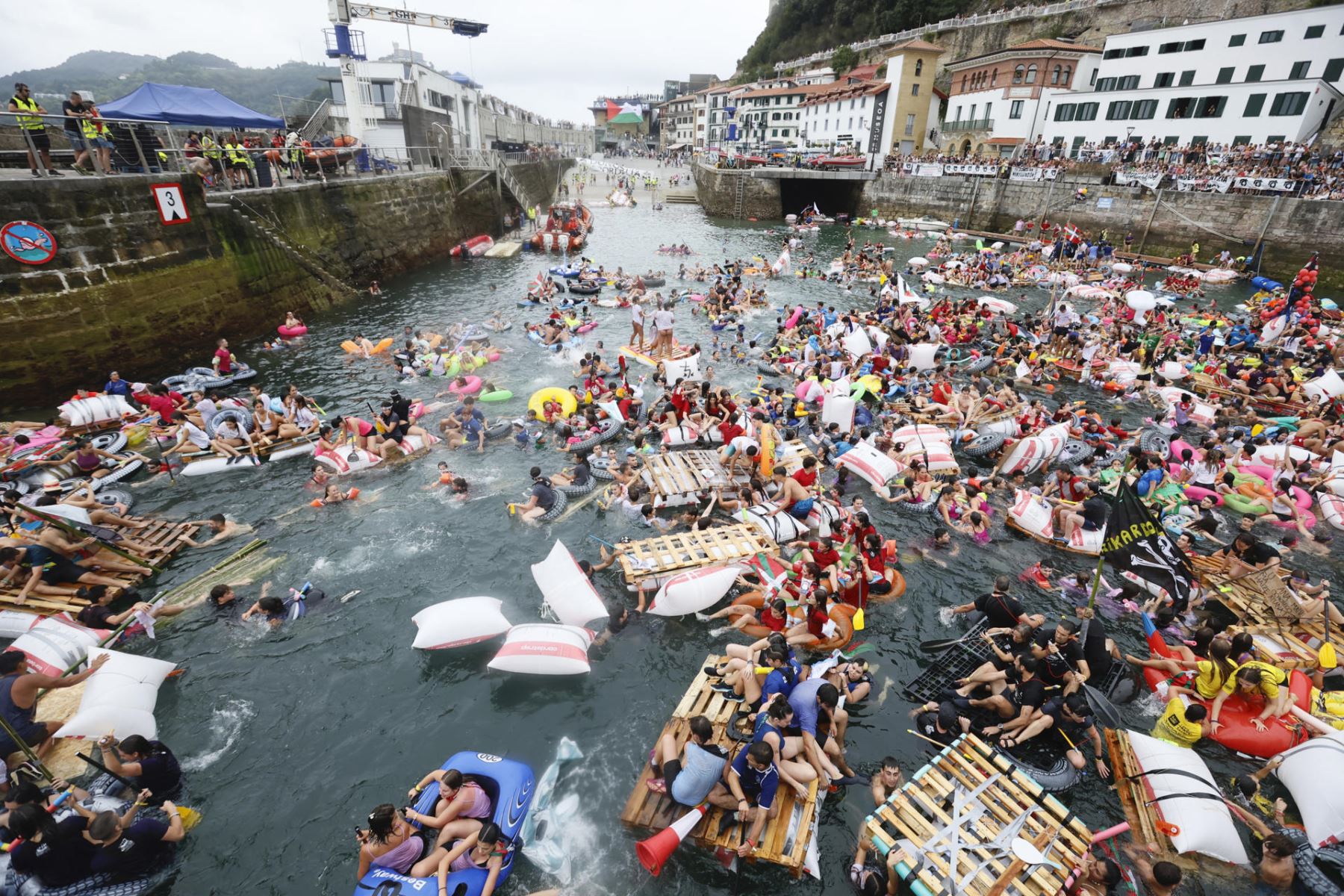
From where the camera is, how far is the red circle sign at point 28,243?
14.7m

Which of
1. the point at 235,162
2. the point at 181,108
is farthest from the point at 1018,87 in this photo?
the point at 181,108

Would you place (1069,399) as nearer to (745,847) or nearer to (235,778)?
(745,847)

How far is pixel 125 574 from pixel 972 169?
5709 centimetres

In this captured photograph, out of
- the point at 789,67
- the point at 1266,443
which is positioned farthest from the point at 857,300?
the point at 789,67

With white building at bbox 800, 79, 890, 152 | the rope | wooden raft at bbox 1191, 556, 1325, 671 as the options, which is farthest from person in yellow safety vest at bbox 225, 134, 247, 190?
white building at bbox 800, 79, 890, 152

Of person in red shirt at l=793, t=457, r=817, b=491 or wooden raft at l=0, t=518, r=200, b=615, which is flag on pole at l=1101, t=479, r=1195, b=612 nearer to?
person in red shirt at l=793, t=457, r=817, b=491

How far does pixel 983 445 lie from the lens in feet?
48.8

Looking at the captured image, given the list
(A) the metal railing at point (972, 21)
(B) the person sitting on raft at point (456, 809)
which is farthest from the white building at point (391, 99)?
(A) the metal railing at point (972, 21)

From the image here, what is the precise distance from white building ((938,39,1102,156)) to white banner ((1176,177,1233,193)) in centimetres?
2013

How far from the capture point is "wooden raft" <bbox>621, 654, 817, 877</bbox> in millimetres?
6637

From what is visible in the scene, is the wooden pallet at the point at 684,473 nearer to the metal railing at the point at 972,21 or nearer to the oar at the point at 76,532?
the oar at the point at 76,532

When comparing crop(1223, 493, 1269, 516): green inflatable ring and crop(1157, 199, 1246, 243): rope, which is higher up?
crop(1157, 199, 1246, 243): rope

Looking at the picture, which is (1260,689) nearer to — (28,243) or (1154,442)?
(1154,442)

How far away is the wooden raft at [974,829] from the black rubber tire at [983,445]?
9078mm
